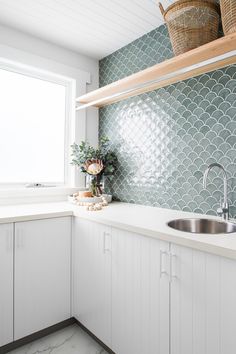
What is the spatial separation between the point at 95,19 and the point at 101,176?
1.38m

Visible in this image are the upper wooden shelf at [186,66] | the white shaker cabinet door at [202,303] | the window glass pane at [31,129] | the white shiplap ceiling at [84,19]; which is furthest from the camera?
the window glass pane at [31,129]

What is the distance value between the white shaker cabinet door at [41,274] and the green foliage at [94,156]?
Result: 676 millimetres

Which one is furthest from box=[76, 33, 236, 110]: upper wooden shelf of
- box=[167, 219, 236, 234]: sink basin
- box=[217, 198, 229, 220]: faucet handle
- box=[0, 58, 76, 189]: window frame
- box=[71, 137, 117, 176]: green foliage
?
box=[167, 219, 236, 234]: sink basin

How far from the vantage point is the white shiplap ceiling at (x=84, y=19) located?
6.09 feet

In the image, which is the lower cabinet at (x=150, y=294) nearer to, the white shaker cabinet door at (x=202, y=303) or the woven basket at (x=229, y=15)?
the white shaker cabinet door at (x=202, y=303)

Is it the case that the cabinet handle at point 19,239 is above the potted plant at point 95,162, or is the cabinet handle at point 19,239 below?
below

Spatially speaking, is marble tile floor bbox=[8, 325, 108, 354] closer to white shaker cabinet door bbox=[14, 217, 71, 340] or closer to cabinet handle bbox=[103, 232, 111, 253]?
white shaker cabinet door bbox=[14, 217, 71, 340]

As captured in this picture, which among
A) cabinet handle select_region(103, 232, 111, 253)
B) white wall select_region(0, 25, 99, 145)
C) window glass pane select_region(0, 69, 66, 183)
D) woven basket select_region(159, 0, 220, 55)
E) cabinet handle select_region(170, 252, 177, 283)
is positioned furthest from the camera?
window glass pane select_region(0, 69, 66, 183)

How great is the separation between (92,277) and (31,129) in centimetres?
150

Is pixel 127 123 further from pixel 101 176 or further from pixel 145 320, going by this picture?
pixel 145 320

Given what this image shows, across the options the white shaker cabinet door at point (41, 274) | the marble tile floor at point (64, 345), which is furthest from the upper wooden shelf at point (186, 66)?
the marble tile floor at point (64, 345)

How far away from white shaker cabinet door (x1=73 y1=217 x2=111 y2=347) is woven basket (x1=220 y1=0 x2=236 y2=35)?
4.50ft

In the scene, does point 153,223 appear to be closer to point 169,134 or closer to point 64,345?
point 169,134

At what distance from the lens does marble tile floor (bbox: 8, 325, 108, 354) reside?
1.67m
